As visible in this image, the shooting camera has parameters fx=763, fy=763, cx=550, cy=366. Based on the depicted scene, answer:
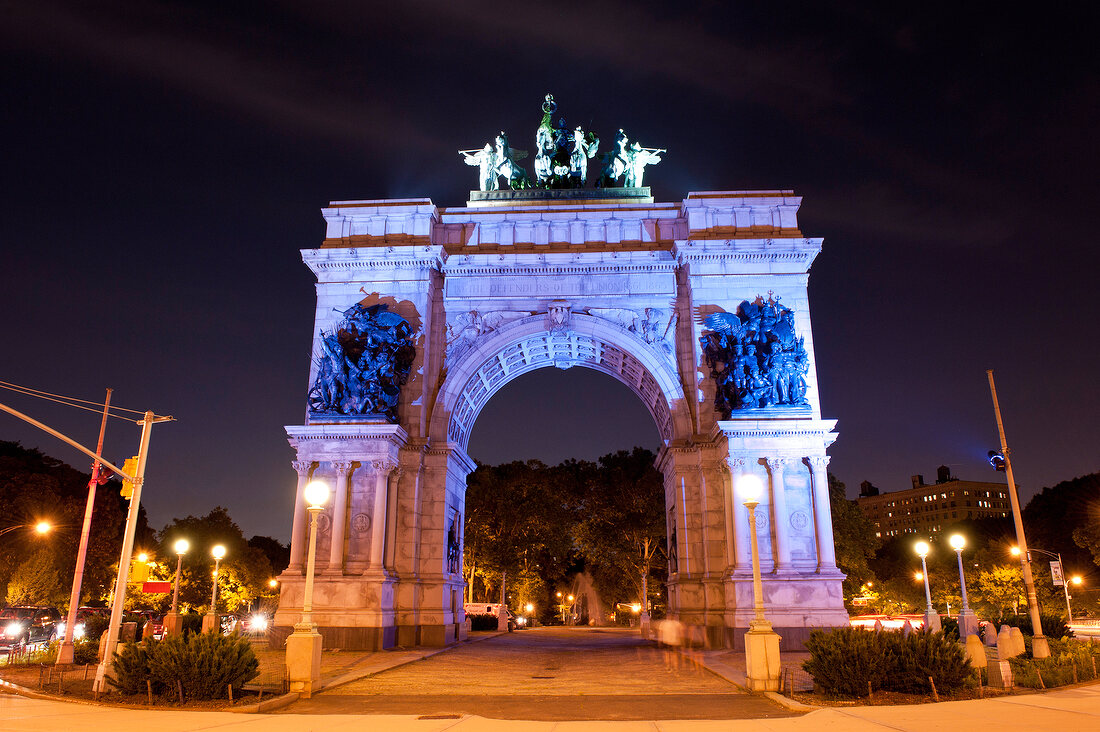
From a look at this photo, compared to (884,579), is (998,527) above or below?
above

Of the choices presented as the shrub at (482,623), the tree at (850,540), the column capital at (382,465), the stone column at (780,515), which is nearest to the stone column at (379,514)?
the column capital at (382,465)

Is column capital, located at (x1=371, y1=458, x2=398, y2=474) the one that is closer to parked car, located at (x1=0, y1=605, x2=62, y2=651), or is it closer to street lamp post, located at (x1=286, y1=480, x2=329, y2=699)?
street lamp post, located at (x1=286, y1=480, x2=329, y2=699)

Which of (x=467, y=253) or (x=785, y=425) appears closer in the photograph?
(x=785, y=425)

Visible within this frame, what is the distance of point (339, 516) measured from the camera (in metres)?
27.9

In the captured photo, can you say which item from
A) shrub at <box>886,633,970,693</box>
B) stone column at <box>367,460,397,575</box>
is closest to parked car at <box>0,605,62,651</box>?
stone column at <box>367,460,397,575</box>

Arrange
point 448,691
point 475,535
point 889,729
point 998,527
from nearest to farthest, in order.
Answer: point 889,729 → point 448,691 → point 475,535 → point 998,527

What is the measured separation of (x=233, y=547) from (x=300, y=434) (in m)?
52.3

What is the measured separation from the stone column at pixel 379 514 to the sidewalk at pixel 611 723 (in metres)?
14.0

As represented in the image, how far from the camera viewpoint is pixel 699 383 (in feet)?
99.0

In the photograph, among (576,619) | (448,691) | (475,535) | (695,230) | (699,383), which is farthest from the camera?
(576,619)

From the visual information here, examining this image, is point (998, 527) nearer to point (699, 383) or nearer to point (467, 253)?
point (699, 383)

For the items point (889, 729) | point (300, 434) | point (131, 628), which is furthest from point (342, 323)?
point (889, 729)

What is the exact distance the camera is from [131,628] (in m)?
27.4

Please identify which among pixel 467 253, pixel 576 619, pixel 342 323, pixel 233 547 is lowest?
pixel 576 619
